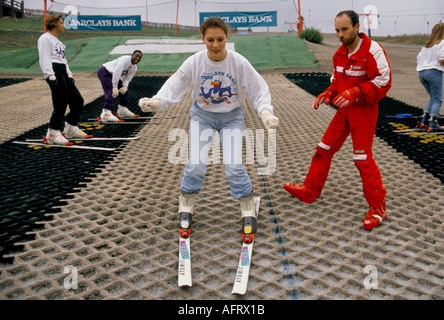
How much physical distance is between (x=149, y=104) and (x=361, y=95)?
175cm

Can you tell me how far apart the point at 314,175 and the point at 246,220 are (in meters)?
0.98

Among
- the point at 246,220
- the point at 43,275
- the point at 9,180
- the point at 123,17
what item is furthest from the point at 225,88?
the point at 123,17

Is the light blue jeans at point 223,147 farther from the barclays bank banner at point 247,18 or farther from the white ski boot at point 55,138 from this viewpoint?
the barclays bank banner at point 247,18

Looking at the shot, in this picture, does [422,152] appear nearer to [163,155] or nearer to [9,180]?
[163,155]

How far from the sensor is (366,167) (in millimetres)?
3219

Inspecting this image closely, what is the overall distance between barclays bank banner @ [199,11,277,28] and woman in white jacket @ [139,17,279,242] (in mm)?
17734

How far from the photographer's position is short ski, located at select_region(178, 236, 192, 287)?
95.6 inches

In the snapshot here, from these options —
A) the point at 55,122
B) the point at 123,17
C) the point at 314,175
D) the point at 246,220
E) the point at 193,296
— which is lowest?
the point at 193,296

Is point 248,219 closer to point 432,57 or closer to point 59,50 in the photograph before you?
point 59,50

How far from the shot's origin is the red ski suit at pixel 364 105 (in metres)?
3.05

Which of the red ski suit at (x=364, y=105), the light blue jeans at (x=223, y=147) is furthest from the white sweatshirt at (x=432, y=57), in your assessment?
the light blue jeans at (x=223, y=147)

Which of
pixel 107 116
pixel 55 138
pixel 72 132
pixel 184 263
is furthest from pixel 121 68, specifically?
pixel 184 263

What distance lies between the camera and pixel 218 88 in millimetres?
3023

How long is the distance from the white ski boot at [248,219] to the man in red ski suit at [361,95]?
3.18 feet
